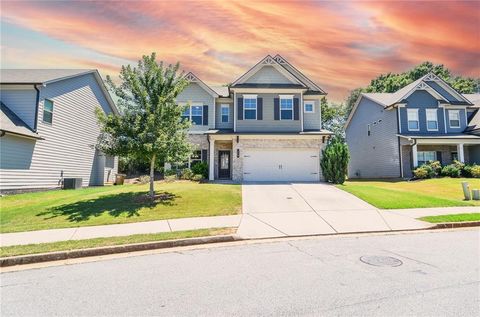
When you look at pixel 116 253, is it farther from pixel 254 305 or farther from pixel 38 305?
pixel 254 305

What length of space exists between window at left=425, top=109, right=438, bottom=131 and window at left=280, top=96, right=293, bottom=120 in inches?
560

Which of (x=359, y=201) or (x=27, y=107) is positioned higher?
(x=27, y=107)

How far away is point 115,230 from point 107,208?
11.1 feet

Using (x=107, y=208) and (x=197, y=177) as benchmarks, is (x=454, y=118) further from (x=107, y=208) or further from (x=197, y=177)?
(x=107, y=208)

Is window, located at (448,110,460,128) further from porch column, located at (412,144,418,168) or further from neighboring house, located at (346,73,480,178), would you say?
porch column, located at (412,144,418,168)

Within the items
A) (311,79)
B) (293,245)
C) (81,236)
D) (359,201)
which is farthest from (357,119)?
(81,236)

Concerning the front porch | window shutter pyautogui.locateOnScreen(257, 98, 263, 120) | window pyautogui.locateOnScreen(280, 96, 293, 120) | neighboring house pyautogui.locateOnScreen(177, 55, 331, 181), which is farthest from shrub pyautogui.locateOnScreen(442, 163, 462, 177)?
window shutter pyautogui.locateOnScreen(257, 98, 263, 120)

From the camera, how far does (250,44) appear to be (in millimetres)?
10531

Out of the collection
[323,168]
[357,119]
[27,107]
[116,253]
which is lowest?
[116,253]

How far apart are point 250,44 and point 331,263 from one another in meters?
7.89

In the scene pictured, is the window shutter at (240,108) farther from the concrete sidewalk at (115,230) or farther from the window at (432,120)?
the window at (432,120)

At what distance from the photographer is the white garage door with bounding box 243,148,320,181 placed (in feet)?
70.6

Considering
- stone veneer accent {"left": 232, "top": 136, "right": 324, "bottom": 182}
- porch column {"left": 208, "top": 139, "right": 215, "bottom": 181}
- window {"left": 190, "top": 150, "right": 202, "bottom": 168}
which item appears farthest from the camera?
window {"left": 190, "top": 150, "right": 202, "bottom": 168}

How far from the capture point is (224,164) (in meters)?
23.1
